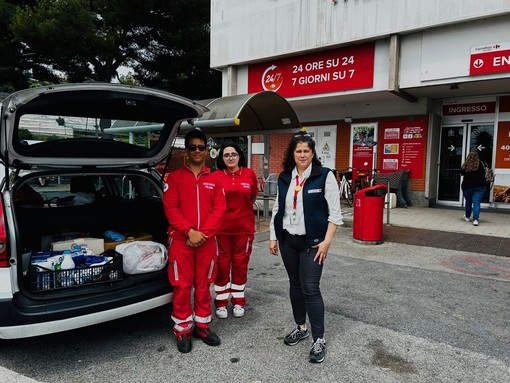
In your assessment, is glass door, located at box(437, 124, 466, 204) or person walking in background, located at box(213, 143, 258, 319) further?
glass door, located at box(437, 124, 466, 204)

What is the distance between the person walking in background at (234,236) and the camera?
3705 mm

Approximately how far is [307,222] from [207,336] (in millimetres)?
1241

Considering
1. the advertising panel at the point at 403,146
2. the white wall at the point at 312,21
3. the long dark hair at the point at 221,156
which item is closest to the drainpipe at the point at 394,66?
the white wall at the point at 312,21

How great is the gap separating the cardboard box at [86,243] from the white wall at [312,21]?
28.1ft

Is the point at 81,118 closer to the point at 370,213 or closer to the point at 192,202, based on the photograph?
the point at 192,202

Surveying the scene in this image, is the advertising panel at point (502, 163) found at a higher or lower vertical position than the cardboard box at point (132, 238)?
higher

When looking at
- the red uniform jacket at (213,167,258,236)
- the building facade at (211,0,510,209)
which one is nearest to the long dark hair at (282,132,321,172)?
the red uniform jacket at (213,167,258,236)

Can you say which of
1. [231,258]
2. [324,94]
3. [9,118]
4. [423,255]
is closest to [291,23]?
[324,94]

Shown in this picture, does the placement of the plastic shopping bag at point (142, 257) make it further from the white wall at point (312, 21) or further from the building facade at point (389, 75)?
the white wall at point (312, 21)

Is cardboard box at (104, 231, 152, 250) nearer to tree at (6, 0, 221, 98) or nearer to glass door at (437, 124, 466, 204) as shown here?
glass door at (437, 124, 466, 204)

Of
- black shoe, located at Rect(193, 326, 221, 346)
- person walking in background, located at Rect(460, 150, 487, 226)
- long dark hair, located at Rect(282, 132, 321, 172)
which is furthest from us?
person walking in background, located at Rect(460, 150, 487, 226)

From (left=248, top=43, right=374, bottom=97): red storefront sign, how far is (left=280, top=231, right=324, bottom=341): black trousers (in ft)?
26.7

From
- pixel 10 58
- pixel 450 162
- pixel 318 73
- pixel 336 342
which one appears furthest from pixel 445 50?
pixel 10 58

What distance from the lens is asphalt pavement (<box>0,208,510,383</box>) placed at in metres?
2.73
